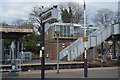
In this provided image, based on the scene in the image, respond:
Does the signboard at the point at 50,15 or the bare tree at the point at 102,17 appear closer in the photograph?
the signboard at the point at 50,15

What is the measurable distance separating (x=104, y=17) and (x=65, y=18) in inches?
408

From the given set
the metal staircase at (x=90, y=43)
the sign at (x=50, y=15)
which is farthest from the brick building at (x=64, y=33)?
the sign at (x=50, y=15)

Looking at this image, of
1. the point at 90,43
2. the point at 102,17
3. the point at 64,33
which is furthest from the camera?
the point at 102,17

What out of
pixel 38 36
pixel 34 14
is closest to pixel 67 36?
pixel 38 36

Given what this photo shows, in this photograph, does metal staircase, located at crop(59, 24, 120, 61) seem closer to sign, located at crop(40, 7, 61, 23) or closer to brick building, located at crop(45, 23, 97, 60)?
brick building, located at crop(45, 23, 97, 60)

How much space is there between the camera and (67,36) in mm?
45438

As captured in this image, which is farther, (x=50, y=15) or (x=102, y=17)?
(x=102, y=17)

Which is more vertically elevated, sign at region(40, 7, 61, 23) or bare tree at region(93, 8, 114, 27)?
bare tree at region(93, 8, 114, 27)

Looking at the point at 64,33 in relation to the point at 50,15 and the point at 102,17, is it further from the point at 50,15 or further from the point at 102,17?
the point at 50,15

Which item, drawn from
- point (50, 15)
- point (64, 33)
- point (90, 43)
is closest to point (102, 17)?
point (64, 33)

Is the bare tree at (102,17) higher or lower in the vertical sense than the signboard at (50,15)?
higher

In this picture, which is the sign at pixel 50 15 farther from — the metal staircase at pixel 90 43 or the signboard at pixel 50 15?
the metal staircase at pixel 90 43

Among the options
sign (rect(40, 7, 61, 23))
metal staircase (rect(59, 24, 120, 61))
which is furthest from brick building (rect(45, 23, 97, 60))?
sign (rect(40, 7, 61, 23))

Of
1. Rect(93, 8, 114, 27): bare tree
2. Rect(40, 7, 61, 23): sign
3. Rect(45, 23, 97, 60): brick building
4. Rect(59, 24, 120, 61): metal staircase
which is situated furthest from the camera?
Rect(93, 8, 114, 27): bare tree
